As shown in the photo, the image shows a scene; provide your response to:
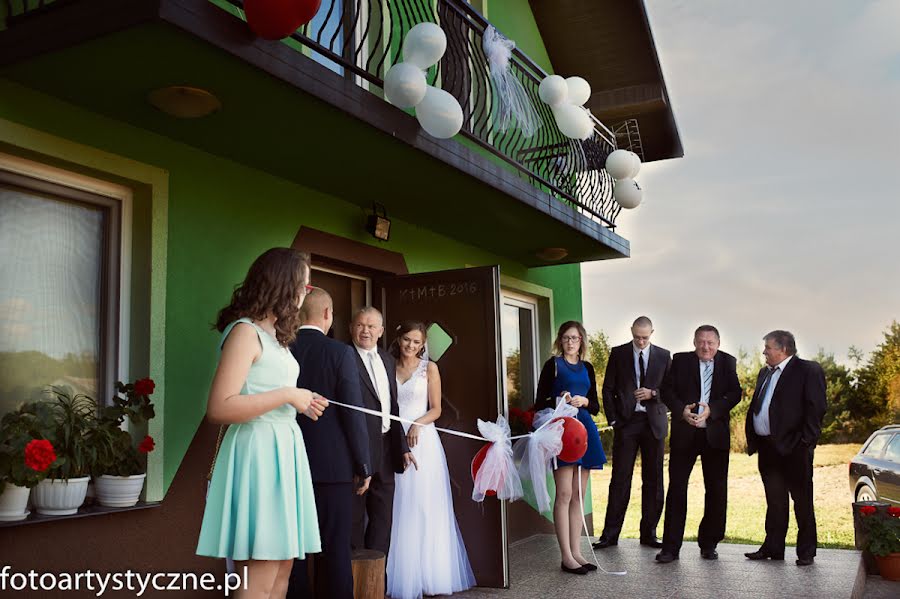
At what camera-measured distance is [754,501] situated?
48.3 feet

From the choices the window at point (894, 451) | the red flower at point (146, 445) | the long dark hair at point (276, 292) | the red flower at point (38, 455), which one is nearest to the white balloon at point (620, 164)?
the window at point (894, 451)

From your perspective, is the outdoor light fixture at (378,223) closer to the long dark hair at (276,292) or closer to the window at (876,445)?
the long dark hair at (276,292)

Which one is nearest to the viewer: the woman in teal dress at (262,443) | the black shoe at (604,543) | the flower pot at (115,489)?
the woman in teal dress at (262,443)

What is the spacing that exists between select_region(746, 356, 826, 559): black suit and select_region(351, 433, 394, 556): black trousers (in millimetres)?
3152

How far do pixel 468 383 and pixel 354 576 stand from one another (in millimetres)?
2127

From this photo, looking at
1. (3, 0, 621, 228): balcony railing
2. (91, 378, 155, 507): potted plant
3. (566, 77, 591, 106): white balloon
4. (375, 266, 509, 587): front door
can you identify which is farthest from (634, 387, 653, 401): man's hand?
(91, 378, 155, 507): potted plant

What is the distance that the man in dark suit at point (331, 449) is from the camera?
3.52 metres

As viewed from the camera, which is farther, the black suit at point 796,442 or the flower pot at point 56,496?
the black suit at point 796,442

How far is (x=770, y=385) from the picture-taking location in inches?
256

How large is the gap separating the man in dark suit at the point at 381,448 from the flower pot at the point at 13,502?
1.84m

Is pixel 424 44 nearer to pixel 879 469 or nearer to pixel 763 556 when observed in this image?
pixel 763 556

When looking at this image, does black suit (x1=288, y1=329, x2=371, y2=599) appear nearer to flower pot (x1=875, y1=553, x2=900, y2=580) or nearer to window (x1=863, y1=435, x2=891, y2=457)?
flower pot (x1=875, y1=553, x2=900, y2=580)

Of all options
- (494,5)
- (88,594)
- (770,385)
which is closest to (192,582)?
(88,594)

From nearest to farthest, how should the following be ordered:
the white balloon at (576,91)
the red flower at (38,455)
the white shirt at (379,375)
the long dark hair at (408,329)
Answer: the red flower at (38,455)
the white shirt at (379,375)
the long dark hair at (408,329)
the white balloon at (576,91)
